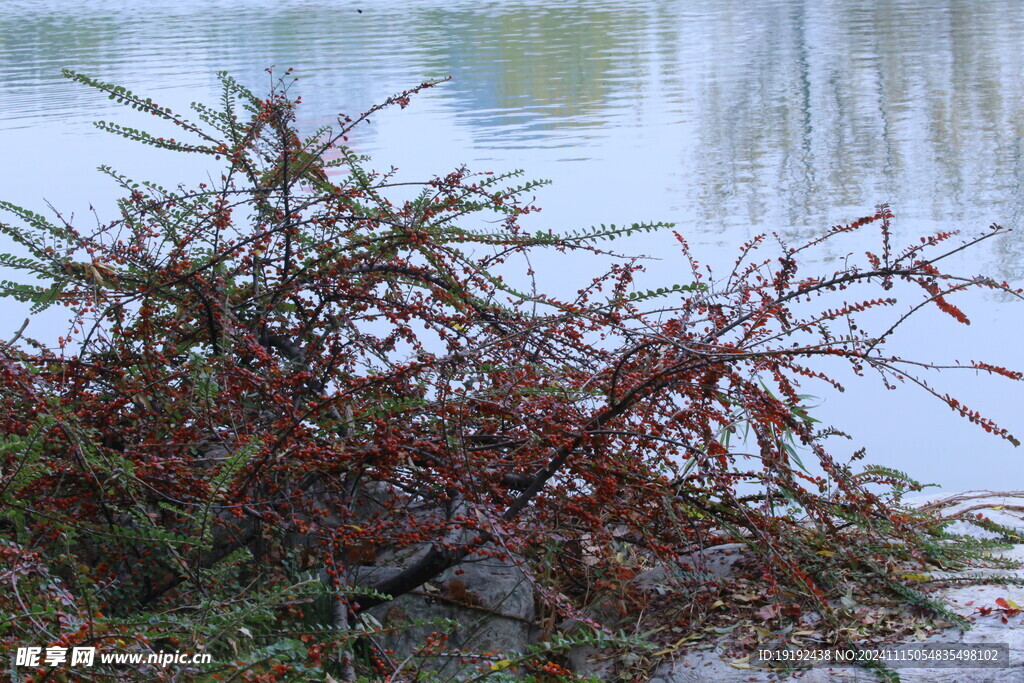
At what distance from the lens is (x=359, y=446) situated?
5.05 feet

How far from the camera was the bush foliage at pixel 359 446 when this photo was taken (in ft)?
4.52

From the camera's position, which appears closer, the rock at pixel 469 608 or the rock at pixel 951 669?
the rock at pixel 951 669

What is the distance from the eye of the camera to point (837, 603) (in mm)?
1651

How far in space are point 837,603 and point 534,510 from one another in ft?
1.75

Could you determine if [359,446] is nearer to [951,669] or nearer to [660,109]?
[951,669]

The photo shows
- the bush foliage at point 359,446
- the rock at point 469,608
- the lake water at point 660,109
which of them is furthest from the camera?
the lake water at point 660,109

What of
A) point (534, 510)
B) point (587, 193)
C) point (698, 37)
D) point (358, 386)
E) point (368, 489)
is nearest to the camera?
point (358, 386)

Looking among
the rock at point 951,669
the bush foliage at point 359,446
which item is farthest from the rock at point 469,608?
the rock at point 951,669

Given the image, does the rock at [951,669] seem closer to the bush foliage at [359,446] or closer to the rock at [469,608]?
the bush foliage at [359,446]

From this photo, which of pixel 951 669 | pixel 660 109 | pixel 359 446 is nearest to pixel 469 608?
pixel 359 446

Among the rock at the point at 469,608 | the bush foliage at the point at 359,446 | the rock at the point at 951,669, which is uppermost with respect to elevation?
the bush foliage at the point at 359,446

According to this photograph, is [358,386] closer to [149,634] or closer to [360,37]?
[149,634]

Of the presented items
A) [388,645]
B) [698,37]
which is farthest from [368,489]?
[698,37]

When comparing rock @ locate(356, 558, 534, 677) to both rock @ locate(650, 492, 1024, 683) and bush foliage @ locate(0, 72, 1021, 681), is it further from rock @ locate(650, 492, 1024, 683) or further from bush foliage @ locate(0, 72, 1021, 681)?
rock @ locate(650, 492, 1024, 683)
